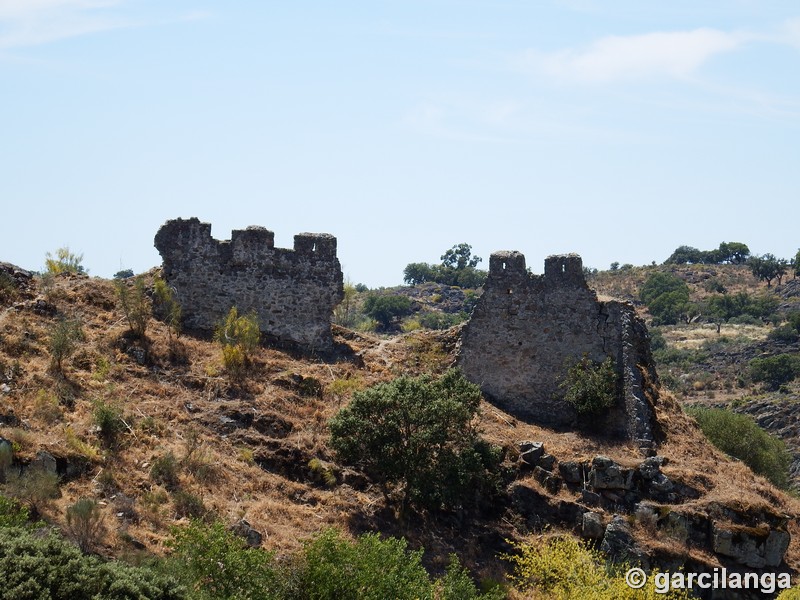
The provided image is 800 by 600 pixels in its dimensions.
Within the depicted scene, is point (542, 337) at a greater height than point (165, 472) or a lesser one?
greater

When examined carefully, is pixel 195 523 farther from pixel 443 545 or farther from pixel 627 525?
pixel 627 525

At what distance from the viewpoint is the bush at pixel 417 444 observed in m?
25.3

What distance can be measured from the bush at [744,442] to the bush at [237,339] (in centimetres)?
1330

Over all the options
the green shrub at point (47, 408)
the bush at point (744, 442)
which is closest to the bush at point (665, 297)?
the bush at point (744, 442)

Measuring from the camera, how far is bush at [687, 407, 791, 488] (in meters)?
34.7

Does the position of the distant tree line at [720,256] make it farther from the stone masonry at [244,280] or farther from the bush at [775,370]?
the stone masonry at [244,280]

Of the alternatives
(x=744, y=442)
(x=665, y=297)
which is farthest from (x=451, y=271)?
(x=744, y=442)

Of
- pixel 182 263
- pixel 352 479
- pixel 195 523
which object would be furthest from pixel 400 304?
→ pixel 195 523

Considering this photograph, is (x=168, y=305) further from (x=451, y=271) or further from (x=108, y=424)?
(x=451, y=271)

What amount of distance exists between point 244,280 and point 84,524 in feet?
33.2

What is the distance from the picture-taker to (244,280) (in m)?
30.5

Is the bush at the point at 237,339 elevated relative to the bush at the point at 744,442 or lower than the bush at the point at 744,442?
elevated

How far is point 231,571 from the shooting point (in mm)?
20672

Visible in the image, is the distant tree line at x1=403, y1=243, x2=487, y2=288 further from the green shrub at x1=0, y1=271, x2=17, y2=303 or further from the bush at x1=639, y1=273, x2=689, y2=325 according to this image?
the green shrub at x1=0, y1=271, x2=17, y2=303
